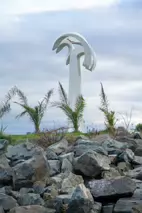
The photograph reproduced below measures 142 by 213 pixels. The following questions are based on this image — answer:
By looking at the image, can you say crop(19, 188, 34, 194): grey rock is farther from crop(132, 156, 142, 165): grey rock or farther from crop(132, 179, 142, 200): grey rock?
crop(132, 156, 142, 165): grey rock

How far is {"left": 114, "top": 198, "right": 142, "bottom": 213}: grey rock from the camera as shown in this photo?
7751mm

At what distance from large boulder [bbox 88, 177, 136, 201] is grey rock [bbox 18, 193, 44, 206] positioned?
0.72 m

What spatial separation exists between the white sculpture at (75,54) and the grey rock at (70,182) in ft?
67.2

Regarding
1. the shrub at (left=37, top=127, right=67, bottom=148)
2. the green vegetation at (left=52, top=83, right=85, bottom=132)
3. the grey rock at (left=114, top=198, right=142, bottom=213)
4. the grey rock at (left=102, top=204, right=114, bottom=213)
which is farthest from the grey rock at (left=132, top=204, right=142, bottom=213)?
the green vegetation at (left=52, top=83, right=85, bottom=132)

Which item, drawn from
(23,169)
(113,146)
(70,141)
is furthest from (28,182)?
(70,141)

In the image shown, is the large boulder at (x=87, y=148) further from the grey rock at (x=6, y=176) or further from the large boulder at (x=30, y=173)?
the grey rock at (x=6, y=176)

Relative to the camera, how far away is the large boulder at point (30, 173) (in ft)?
29.2

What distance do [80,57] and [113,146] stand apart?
20340 mm

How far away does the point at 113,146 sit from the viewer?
36.4 ft

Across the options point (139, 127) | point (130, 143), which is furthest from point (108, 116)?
point (130, 143)

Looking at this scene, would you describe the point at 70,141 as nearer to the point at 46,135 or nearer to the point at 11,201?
the point at 46,135

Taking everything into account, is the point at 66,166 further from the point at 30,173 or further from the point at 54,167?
the point at 30,173

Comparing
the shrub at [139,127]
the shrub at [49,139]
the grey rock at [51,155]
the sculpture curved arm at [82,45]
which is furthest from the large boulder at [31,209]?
the sculpture curved arm at [82,45]

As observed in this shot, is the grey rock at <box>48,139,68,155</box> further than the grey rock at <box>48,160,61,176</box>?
Yes
